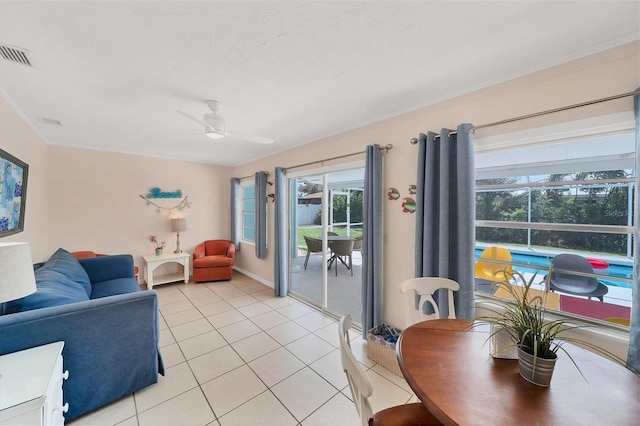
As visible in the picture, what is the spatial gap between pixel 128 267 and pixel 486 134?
4613mm

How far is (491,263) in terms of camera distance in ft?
6.60

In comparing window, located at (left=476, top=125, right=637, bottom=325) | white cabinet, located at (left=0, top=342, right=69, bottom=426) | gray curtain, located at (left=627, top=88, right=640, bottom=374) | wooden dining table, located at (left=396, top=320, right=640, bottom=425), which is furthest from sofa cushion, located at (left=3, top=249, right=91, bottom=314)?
gray curtain, located at (left=627, top=88, right=640, bottom=374)

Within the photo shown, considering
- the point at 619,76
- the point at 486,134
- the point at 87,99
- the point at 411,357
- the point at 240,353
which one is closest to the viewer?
the point at 411,357

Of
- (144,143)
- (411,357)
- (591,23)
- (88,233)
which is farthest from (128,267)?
(591,23)

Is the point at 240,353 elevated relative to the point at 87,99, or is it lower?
lower

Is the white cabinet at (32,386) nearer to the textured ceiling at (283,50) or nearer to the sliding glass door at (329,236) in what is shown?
the textured ceiling at (283,50)

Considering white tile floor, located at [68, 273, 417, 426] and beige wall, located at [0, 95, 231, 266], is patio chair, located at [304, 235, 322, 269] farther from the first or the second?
beige wall, located at [0, 95, 231, 266]

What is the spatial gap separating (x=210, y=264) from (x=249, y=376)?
2833 mm

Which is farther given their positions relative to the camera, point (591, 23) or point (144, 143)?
point (144, 143)

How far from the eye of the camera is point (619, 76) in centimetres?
139

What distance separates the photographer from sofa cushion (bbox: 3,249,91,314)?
4.90 feet

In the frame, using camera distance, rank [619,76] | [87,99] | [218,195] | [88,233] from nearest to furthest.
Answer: [619,76]
[87,99]
[88,233]
[218,195]

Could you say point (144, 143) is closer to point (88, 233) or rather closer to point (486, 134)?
point (88, 233)

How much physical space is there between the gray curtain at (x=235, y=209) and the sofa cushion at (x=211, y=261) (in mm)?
628
